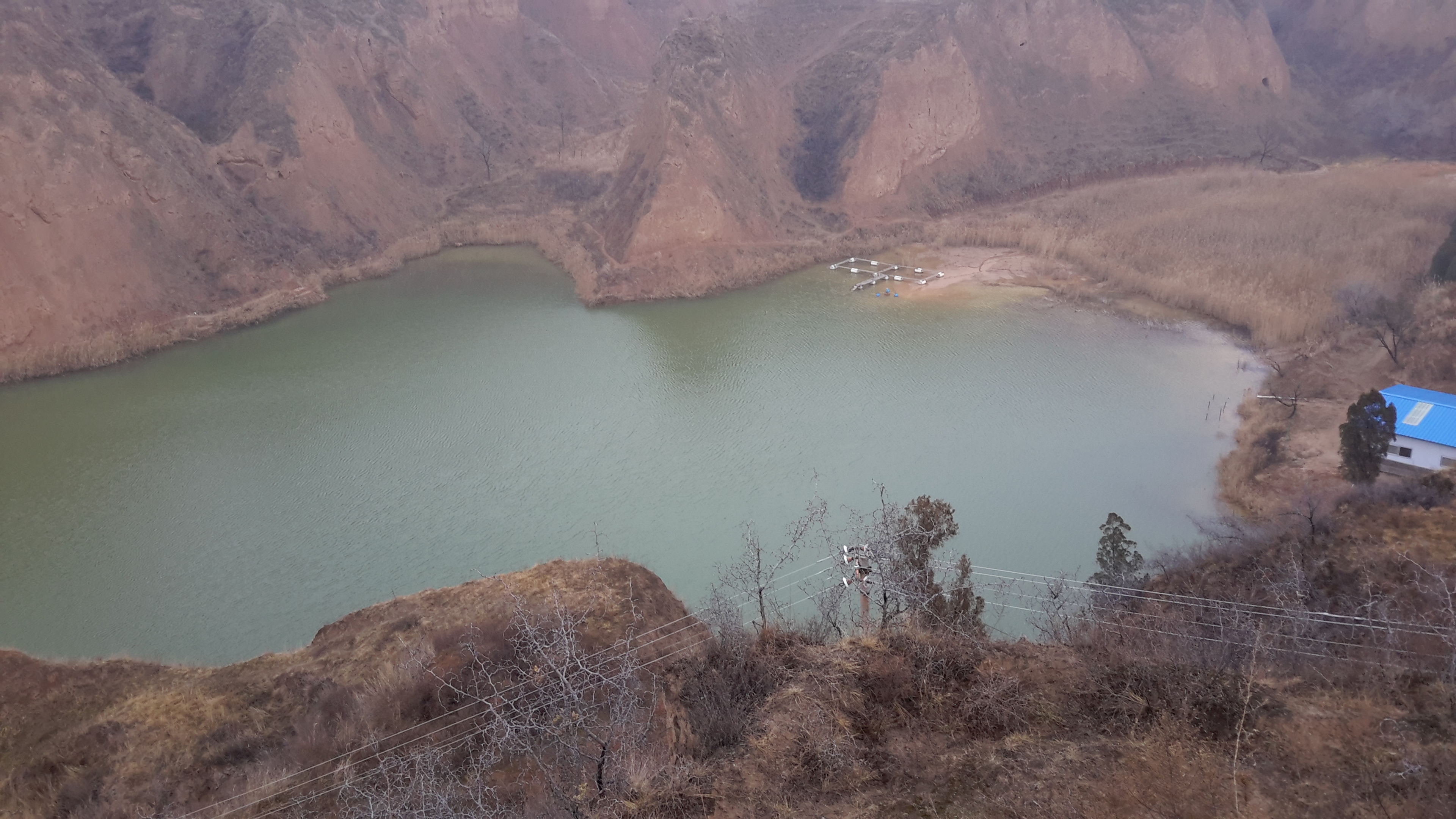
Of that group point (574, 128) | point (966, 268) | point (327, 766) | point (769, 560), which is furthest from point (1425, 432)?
point (574, 128)

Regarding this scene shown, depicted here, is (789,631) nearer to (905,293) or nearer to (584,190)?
(905,293)

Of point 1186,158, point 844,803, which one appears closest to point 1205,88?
point 1186,158

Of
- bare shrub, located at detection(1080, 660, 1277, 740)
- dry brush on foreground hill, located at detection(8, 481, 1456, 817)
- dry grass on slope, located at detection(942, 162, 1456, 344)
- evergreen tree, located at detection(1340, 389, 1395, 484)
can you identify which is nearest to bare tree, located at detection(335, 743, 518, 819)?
dry brush on foreground hill, located at detection(8, 481, 1456, 817)

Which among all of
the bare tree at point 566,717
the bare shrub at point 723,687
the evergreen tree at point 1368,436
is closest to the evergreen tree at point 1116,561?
the evergreen tree at point 1368,436

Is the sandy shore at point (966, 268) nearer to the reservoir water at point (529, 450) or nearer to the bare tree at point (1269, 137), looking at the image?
the reservoir water at point (529, 450)

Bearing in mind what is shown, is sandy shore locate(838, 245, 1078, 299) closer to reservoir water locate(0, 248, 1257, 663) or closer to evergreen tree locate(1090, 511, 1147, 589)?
reservoir water locate(0, 248, 1257, 663)
